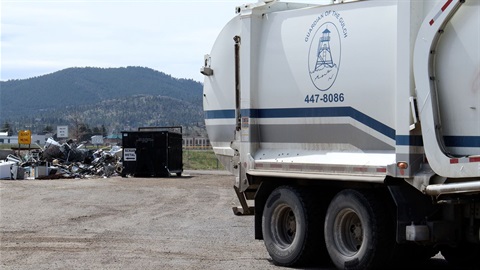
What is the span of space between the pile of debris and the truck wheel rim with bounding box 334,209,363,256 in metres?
25.3

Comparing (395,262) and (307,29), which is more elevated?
(307,29)

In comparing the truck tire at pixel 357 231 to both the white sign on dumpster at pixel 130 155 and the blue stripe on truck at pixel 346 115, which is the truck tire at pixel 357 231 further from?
the white sign on dumpster at pixel 130 155

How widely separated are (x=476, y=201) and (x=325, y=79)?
2.83 metres

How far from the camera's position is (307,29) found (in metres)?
11.7

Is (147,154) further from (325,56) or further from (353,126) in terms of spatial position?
(353,126)

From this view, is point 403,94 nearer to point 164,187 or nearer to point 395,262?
point 395,262

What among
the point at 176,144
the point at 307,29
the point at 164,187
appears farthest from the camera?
the point at 176,144

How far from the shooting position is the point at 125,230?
646 inches

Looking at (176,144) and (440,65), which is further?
(176,144)

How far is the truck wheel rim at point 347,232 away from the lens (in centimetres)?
1086

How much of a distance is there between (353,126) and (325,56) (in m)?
1.04

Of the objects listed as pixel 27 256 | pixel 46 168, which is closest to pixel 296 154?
pixel 27 256

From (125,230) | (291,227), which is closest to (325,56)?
(291,227)

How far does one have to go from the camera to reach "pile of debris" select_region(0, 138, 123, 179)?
34975 millimetres
